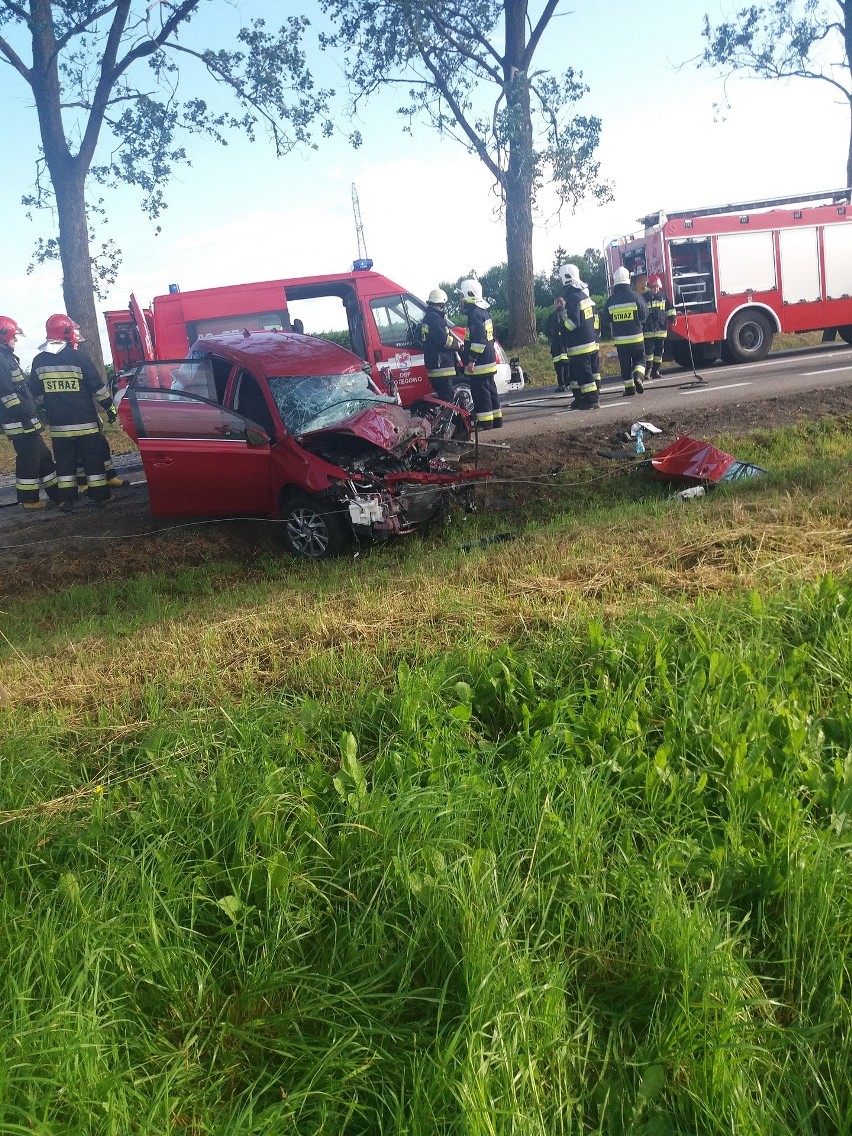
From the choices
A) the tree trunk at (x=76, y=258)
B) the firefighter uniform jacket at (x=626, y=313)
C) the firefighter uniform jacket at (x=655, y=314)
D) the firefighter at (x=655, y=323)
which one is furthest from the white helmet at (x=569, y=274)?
the tree trunk at (x=76, y=258)

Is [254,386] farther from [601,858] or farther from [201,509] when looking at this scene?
[601,858]

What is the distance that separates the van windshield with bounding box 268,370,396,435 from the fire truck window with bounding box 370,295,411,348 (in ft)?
13.6

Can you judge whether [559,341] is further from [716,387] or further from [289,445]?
[289,445]

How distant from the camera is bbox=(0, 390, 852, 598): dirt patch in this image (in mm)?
7320

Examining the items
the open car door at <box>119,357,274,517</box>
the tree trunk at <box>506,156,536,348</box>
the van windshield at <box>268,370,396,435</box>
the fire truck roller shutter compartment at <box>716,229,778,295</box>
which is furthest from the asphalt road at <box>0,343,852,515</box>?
the tree trunk at <box>506,156,536,348</box>

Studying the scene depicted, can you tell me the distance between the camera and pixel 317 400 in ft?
24.7

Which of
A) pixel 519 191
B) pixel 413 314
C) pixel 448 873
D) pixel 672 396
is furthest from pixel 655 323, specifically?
pixel 448 873

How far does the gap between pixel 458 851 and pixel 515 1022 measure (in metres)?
0.55

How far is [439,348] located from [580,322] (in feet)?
7.30

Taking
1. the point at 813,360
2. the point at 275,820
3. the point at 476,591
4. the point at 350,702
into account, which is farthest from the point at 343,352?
the point at 813,360

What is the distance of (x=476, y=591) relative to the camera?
4285 mm

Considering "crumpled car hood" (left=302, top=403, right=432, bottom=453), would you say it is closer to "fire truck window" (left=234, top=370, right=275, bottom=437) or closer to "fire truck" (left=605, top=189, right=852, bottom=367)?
"fire truck window" (left=234, top=370, right=275, bottom=437)

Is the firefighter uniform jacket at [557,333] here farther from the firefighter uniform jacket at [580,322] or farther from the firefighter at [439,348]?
the firefighter at [439,348]

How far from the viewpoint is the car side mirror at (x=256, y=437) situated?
7.16 metres
